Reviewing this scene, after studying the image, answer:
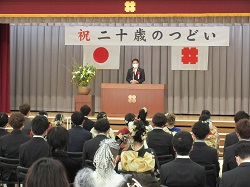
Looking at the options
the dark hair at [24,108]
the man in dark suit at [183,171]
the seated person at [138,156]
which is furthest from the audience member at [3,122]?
the man in dark suit at [183,171]

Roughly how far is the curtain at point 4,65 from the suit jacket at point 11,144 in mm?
6695

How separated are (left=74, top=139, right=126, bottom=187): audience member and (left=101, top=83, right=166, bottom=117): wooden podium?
6977 millimetres

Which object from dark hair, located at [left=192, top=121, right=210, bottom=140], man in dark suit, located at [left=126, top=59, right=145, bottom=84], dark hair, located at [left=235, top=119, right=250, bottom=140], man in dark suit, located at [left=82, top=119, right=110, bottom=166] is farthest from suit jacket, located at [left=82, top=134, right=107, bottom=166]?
man in dark suit, located at [left=126, top=59, right=145, bottom=84]

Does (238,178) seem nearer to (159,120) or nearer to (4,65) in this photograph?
(159,120)

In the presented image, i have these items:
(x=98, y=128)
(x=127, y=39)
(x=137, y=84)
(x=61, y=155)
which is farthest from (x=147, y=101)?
(x=61, y=155)

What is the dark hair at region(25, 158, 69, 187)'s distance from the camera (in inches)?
71.7

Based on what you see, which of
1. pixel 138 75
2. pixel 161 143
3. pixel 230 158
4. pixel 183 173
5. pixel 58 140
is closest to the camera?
pixel 183 173

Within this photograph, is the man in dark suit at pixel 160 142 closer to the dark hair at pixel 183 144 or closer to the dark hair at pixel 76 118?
the dark hair at pixel 76 118

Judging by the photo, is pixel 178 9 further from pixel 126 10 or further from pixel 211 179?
pixel 211 179

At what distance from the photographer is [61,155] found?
4074 millimetres

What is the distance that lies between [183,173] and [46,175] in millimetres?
2108

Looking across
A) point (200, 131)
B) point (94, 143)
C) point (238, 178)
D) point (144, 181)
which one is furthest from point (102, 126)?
point (144, 181)

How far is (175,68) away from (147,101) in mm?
2377

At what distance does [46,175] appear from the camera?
1836 millimetres
